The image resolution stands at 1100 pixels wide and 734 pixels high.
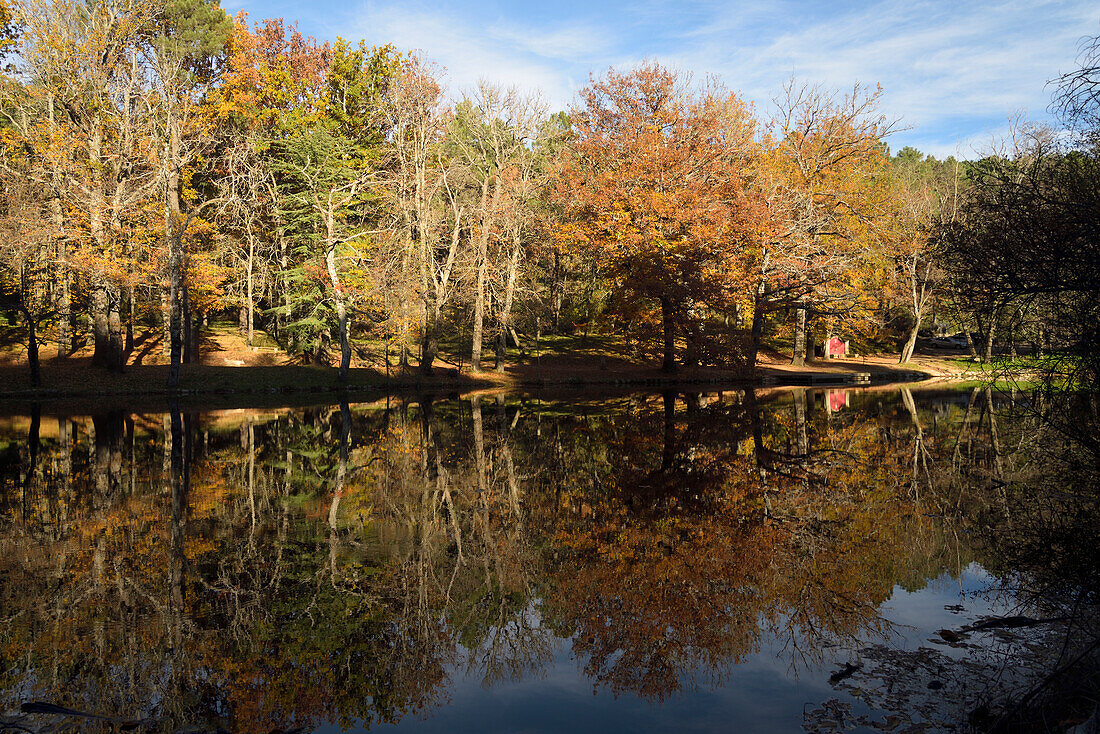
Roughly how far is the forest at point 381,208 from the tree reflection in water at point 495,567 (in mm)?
18574

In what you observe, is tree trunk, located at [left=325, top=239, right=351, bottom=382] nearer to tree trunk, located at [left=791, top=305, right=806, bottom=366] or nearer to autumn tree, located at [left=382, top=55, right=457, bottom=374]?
autumn tree, located at [left=382, top=55, right=457, bottom=374]

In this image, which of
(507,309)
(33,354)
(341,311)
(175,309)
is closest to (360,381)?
(341,311)

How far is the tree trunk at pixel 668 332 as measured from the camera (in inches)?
1431

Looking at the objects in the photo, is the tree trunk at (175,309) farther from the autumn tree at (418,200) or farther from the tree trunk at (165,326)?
the autumn tree at (418,200)

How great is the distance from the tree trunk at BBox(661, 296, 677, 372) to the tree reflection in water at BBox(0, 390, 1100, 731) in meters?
20.4

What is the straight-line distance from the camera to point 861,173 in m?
41.9

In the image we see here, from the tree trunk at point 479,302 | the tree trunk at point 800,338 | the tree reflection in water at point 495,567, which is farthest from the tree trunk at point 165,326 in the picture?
the tree trunk at point 800,338

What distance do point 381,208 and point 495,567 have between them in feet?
118

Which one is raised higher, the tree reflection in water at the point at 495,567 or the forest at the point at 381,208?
the forest at the point at 381,208

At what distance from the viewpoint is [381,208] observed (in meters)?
41.0

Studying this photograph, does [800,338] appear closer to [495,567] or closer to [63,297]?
[63,297]

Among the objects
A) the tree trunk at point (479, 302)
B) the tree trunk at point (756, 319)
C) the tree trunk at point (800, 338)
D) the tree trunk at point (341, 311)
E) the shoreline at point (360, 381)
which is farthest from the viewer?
the tree trunk at point (800, 338)

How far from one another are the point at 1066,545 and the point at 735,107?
39.9 m

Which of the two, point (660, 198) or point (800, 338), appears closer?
point (660, 198)
